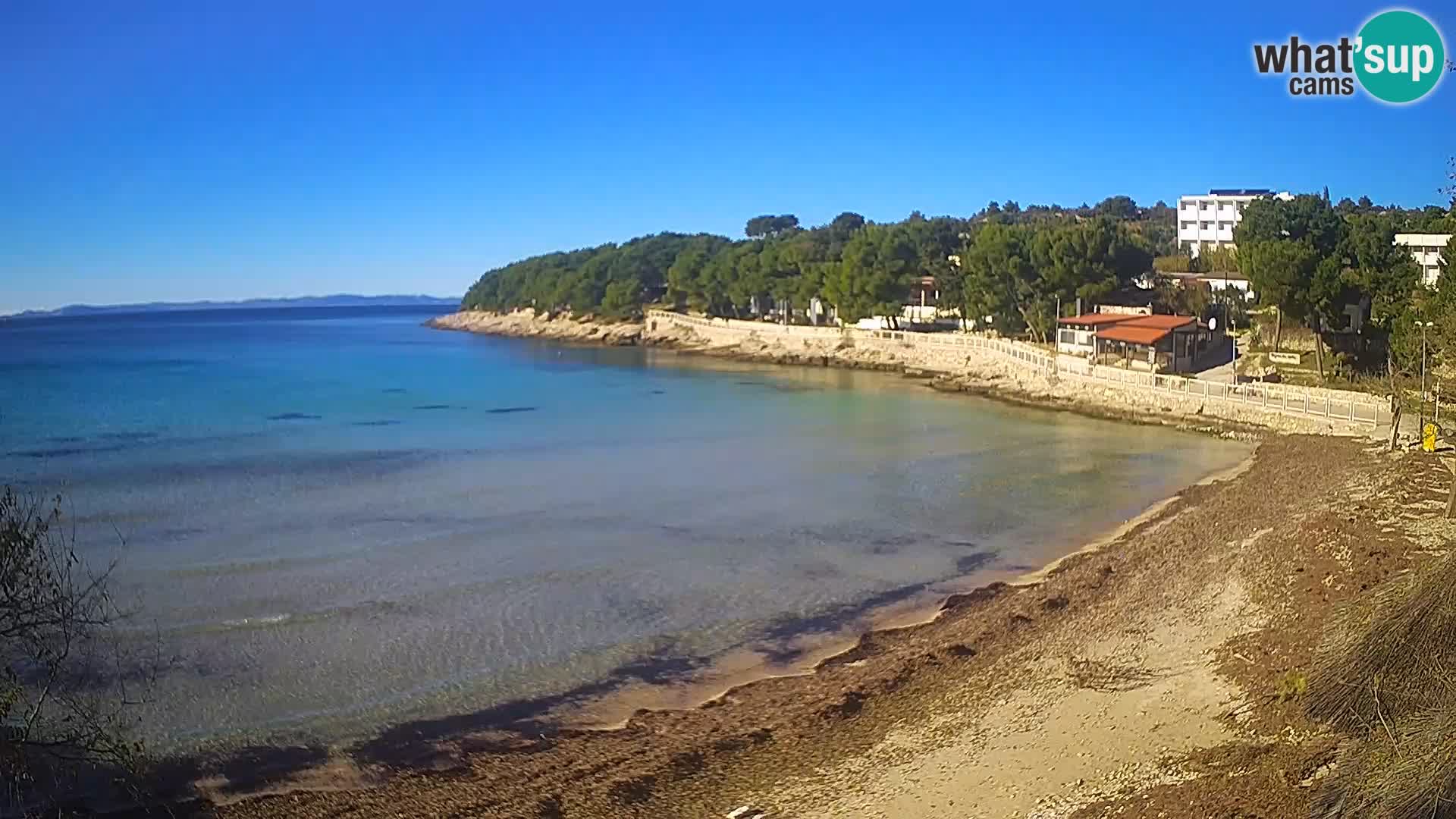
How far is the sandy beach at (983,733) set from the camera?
974 cm

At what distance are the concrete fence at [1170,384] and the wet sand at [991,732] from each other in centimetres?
1525

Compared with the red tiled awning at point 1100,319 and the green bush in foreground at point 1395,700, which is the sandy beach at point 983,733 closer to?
the green bush in foreground at point 1395,700

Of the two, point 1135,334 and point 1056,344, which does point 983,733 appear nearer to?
point 1135,334

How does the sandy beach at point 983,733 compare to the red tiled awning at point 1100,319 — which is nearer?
the sandy beach at point 983,733

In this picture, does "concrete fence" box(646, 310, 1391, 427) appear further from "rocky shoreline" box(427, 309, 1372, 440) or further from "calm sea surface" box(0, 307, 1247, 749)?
"calm sea surface" box(0, 307, 1247, 749)

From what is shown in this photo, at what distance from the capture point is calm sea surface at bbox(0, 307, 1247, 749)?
1484cm

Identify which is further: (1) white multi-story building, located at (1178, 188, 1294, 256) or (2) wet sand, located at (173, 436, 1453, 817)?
(1) white multi-story building, located at (1178, 188, 1294, 256)

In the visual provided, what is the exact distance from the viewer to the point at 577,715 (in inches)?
509

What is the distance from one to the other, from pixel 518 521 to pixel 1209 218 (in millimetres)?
94070

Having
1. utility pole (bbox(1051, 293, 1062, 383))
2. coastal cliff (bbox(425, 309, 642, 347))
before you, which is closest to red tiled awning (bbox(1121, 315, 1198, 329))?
utility pole (bbox(1051, 293, 1062, 383))

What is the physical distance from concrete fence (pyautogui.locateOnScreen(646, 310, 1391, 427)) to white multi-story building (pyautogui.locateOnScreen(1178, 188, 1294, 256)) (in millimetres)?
49298

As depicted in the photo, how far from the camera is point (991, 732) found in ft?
36.9

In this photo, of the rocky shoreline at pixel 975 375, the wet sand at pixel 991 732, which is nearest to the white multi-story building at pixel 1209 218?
the rocky shoreline at pixel 975 375

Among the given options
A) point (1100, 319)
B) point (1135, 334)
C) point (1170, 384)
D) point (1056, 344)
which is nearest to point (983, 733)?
point (1170, 384)
